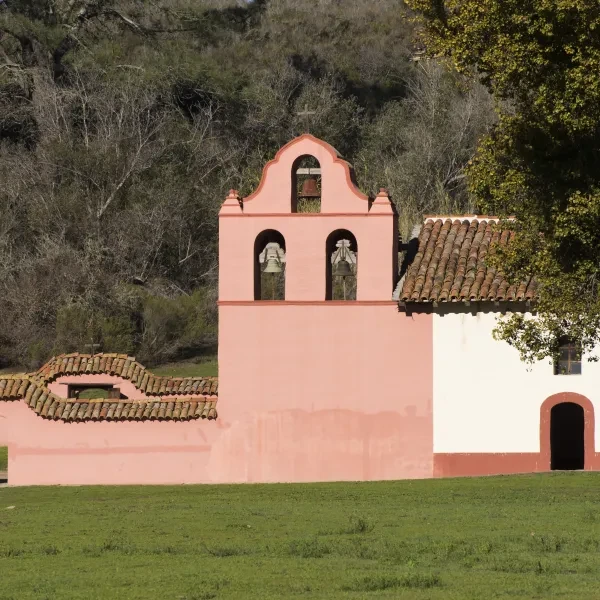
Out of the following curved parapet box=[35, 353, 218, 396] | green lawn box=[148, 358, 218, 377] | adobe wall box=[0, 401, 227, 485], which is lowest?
adobe wall box=[0, 401, 227, 485]

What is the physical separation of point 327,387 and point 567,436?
4849 mm

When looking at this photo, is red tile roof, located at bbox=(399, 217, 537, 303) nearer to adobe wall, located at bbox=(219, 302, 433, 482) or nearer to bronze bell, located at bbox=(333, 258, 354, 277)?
adobe wall, located at bbox=(219, 302, 433, 482)

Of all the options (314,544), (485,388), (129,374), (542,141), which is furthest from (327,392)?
(314,544)

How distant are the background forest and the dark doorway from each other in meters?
14.8

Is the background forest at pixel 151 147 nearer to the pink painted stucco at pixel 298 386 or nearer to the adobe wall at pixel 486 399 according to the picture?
the pink painted stucco at pixel 298 386

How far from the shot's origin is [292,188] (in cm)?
2761

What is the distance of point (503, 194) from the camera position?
22469 mm

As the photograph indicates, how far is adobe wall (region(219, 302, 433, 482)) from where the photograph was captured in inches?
1068

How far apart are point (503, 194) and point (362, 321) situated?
547 cm

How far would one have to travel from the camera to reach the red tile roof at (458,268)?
26406 mm

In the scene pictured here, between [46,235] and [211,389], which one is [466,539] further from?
[46,235]

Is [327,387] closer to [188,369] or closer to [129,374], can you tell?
[129,374]

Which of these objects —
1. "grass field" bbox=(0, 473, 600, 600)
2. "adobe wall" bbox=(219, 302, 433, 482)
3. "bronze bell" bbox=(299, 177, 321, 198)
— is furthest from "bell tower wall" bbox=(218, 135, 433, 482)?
"grass field" bbox=(0, 473, 600, 600)

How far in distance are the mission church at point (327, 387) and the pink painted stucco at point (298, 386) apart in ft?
0.08
